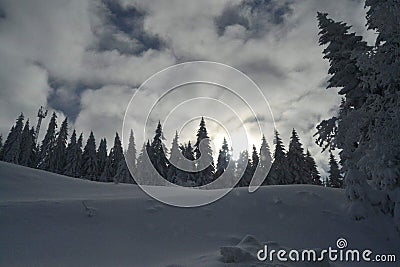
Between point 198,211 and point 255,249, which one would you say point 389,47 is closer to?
point 255,249

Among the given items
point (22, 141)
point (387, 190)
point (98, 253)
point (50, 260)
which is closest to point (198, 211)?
point (98, 253)

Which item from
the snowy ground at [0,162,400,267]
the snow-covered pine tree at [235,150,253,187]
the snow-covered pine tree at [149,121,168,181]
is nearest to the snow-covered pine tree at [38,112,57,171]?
the snow-covered pine tree at [149,121,168,181]

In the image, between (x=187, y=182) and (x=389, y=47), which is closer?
(x=389, y=47)

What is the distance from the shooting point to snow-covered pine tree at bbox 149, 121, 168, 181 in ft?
173

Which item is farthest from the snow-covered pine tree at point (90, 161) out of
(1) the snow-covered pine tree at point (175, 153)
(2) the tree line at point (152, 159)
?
(1) the snow-covered pine tree at point (175, 153)

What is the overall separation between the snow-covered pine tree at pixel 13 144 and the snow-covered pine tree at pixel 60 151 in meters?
6.78

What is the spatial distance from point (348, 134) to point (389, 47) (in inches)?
120

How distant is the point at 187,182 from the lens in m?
44.2

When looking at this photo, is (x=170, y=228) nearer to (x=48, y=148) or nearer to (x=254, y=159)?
(x=254, y=159)

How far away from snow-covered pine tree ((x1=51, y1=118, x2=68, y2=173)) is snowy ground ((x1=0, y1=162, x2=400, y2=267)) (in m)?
47.9

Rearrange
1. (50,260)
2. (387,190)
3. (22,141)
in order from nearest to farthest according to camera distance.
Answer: (50,260) < (387,190) < (22,141)

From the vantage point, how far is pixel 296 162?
43.5m

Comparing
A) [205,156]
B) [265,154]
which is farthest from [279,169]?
[205,156]

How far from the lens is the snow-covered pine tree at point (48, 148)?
64094 mm
